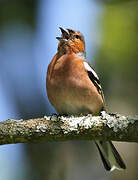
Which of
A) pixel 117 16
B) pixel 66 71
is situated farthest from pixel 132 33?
pixel 66 71

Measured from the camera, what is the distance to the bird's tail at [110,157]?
612cm

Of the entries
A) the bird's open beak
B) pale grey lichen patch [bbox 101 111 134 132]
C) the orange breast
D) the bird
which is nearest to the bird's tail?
the bird

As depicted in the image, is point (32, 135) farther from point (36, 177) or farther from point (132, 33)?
point (132, 33)

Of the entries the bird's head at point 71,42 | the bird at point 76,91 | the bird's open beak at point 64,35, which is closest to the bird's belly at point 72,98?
the bird at point 76,91

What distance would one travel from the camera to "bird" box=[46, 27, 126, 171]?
19.9 ft

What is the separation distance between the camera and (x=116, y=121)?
460 cm

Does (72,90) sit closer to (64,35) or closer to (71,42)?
(71,42)

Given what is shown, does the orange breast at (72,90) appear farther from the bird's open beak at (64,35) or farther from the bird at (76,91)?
the bird's open beak at (64,35)

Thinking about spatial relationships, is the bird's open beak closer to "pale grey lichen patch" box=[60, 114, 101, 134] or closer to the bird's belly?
the bird's belly

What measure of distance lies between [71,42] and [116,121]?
105 inches

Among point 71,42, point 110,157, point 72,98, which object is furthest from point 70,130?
point 71,42

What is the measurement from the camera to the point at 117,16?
796 centimetres

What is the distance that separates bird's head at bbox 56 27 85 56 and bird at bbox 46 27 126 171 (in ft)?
0.84

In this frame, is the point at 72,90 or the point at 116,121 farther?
the point at 72,90
